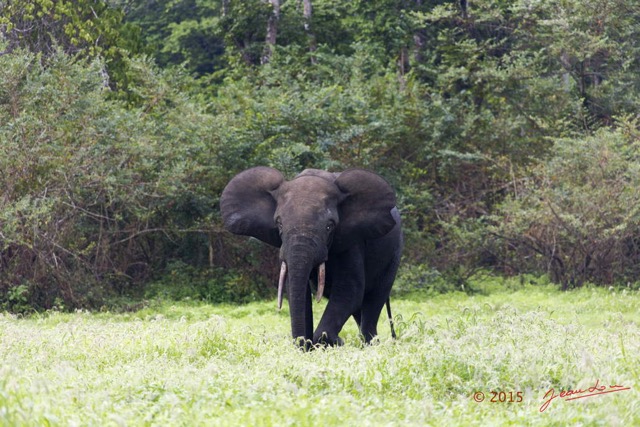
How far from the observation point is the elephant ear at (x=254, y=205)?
449 inches

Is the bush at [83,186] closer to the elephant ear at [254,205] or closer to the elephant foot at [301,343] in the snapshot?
the elephant ear at [254,205]

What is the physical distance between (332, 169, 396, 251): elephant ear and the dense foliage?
7.04 metres

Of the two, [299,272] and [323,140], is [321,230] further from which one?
[323,140]

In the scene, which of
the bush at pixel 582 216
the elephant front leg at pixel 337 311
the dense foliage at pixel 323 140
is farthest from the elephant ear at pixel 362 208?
the bush at pixel 582 216

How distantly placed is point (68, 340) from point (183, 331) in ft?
3.72

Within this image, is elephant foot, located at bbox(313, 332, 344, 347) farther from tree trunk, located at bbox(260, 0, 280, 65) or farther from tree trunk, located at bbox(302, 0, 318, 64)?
tree trunk, located at bbox(302, 0, 318, 64)

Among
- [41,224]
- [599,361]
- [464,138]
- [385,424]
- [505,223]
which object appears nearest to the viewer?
[385,424]

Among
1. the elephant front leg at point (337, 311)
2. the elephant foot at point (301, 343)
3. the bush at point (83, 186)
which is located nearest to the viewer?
the elephant foot at point (301, 343)

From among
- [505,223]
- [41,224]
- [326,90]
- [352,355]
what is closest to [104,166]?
[41,224]

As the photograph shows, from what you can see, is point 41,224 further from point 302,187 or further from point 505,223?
point 505,223

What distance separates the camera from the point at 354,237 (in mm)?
11367
